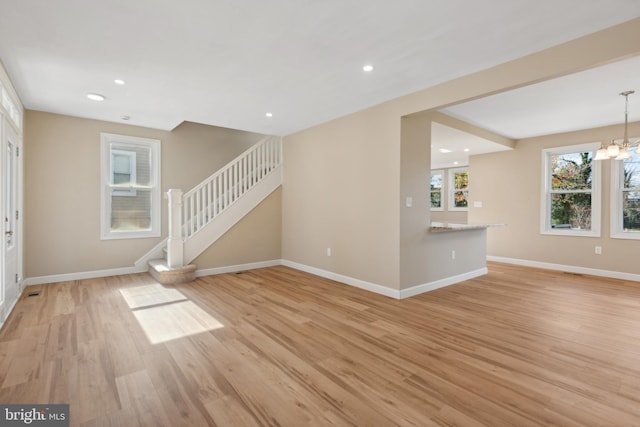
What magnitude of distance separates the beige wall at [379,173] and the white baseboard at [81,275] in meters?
2.88

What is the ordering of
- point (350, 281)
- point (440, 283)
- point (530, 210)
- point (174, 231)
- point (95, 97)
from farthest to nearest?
point (530, 210)
point (174, 231)
point (350, 281)
point (440, 283)
point (95, 97)

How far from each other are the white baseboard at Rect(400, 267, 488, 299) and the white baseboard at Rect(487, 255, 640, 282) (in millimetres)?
1478

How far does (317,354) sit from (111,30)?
3.09 metres

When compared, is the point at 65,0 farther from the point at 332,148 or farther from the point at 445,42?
the point at 332,148

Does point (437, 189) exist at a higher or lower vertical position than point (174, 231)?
higher

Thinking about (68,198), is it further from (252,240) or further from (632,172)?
(632,172)

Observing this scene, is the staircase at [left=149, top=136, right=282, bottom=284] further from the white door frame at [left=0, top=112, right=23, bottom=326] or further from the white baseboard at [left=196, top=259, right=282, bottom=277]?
the white door frame at [left=0, top=112, right=23, bottom=326]

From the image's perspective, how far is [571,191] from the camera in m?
5.78

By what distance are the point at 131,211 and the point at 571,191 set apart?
809 cm

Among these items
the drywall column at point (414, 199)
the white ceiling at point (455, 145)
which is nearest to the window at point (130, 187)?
the drywall column at point (414, 199)

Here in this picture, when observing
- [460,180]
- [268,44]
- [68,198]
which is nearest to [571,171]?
[460,180]

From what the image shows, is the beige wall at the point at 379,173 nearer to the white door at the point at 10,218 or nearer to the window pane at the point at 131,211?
the window pane at the point at 131,211

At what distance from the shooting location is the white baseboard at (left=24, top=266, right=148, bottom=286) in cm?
460

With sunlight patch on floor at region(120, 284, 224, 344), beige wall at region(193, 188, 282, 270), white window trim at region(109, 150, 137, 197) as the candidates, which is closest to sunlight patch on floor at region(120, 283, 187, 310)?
sunlight patch on floor at region(120, 284, 224, 344)
